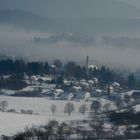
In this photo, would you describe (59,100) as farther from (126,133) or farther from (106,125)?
(126,133)

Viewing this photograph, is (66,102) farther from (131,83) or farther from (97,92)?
(131,83)

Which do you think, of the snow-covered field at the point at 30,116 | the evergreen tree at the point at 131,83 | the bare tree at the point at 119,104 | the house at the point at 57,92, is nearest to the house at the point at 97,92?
the house at the point at 57,92

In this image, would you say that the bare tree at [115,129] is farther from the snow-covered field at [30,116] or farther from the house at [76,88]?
the house at [76,88]

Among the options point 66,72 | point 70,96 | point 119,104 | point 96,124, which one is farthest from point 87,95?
point 96,124

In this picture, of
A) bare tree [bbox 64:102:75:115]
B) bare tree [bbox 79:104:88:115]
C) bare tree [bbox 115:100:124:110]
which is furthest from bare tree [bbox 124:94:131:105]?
bare tree [bbox 64:102:75:115]

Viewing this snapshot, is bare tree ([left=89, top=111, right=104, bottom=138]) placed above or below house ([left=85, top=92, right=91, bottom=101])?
above

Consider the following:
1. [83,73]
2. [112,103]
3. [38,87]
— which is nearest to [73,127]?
[112,103]

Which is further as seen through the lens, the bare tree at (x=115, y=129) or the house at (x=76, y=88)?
the house at (x=76, y=88)

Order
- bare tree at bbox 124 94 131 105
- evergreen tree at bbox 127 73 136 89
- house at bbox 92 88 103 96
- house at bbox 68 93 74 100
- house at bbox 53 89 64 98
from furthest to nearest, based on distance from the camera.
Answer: evergreen tree at bbox 127 73 136 89, house at bbox 92 88 103 96, house at bbox 53 89 64 98, house at bbox 68 93 74 100, bare tree at bbox 124 94 131 105

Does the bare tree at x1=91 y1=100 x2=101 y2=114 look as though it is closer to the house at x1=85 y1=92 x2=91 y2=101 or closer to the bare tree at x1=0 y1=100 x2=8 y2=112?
the house at x1=85 y1=92 x2=91 y2=101
